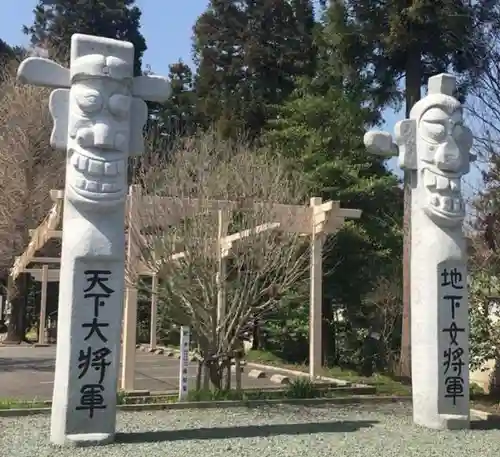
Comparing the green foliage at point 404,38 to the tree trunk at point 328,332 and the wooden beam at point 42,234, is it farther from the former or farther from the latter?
the wooden beam at point 42,234

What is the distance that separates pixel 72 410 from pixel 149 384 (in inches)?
206

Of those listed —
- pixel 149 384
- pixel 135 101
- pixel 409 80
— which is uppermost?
pixel 409 80

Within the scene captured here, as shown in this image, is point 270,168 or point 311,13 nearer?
point 270,168

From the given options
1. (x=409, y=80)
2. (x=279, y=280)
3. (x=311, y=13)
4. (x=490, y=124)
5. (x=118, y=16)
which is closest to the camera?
(x=279, y=280)

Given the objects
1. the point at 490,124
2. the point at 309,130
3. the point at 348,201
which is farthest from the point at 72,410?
the point at 309,130

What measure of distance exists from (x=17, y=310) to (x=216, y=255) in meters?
15.7

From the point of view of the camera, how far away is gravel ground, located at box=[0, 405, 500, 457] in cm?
686

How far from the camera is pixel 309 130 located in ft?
60.2

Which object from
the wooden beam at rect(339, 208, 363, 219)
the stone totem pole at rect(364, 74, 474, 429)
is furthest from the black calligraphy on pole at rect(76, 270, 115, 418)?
the wooden beam at rect(339, 208, 363, 219)

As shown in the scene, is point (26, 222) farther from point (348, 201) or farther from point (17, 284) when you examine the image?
point (348, 201)

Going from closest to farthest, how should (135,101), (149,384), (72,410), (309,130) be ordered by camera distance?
(72,410)
(135,101)
(149,384)
(309,130)

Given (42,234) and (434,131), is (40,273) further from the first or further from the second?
(434,131)

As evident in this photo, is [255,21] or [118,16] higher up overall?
[118,16]

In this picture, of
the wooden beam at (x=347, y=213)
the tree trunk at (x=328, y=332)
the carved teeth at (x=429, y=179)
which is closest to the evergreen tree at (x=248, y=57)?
the tree trunk at (x=328, y=332)
